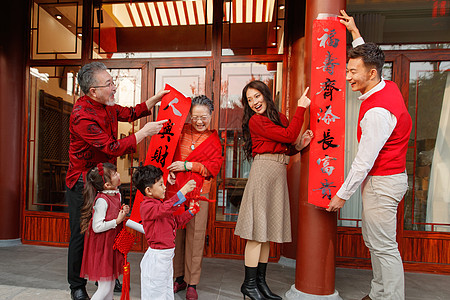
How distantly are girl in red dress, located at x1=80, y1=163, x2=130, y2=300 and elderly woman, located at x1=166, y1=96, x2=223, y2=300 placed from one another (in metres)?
0.46

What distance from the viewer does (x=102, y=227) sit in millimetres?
1988

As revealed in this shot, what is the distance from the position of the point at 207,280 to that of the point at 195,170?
1.14 meters

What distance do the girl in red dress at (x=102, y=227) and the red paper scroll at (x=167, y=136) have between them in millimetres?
333

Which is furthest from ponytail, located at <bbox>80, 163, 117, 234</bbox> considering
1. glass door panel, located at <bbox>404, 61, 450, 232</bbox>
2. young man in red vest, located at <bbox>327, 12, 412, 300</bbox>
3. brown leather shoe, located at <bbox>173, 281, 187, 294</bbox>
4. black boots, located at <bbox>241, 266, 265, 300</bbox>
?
glass door panel, located at <bbox>404, 61, 450, 232</bbox>

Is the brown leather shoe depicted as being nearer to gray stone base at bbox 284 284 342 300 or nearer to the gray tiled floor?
the gray tiled floor

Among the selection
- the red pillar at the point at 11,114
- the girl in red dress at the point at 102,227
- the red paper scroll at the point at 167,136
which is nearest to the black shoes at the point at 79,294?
the girl in red dress at the point at 102,227

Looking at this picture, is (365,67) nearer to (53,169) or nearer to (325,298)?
(325,298)

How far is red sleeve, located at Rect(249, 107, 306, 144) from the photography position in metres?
2.23

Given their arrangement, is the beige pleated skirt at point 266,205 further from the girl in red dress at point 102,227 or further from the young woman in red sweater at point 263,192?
the girl in red dress at point 102,227

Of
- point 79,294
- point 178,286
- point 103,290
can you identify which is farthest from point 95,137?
point 178,286

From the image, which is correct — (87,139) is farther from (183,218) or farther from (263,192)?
(263,192)

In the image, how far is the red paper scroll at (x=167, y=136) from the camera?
2.40 meters

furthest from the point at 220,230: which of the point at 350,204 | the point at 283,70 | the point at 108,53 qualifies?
the point at 108,53

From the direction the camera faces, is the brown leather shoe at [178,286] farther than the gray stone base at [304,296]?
Yes
